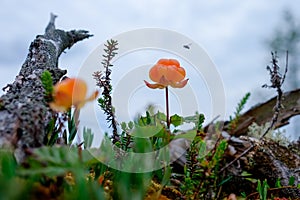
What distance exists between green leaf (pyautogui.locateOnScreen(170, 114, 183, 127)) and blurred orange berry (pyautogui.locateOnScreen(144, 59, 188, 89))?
2.1 inches

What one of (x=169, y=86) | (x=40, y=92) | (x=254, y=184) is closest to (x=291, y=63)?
(x=254, y=184)

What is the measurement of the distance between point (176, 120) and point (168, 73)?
73 millimetres

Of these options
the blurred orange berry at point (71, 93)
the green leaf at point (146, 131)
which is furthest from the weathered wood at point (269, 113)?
the blurred orange berry at point (71, 93)

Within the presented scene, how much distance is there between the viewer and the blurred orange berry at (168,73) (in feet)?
1.84

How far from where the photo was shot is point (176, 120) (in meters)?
0.56

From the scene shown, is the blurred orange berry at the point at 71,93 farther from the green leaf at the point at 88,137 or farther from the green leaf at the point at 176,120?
the green leaf at the point at 176,120

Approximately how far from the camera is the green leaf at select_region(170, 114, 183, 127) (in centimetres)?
56

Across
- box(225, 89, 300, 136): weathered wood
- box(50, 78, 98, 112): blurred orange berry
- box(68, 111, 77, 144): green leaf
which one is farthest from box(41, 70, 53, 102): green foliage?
box(225, 89, 300, 136): weathered wood

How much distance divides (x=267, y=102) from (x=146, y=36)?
147 centimetres

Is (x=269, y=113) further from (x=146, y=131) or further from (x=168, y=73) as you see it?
(x=146, y=131)

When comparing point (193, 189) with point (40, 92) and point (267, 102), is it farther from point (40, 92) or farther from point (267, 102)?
point (267, 102)

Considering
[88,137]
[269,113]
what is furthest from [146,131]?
[269,113]

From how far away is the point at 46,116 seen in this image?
459mm

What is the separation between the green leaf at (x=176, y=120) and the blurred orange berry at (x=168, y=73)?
0.05m
